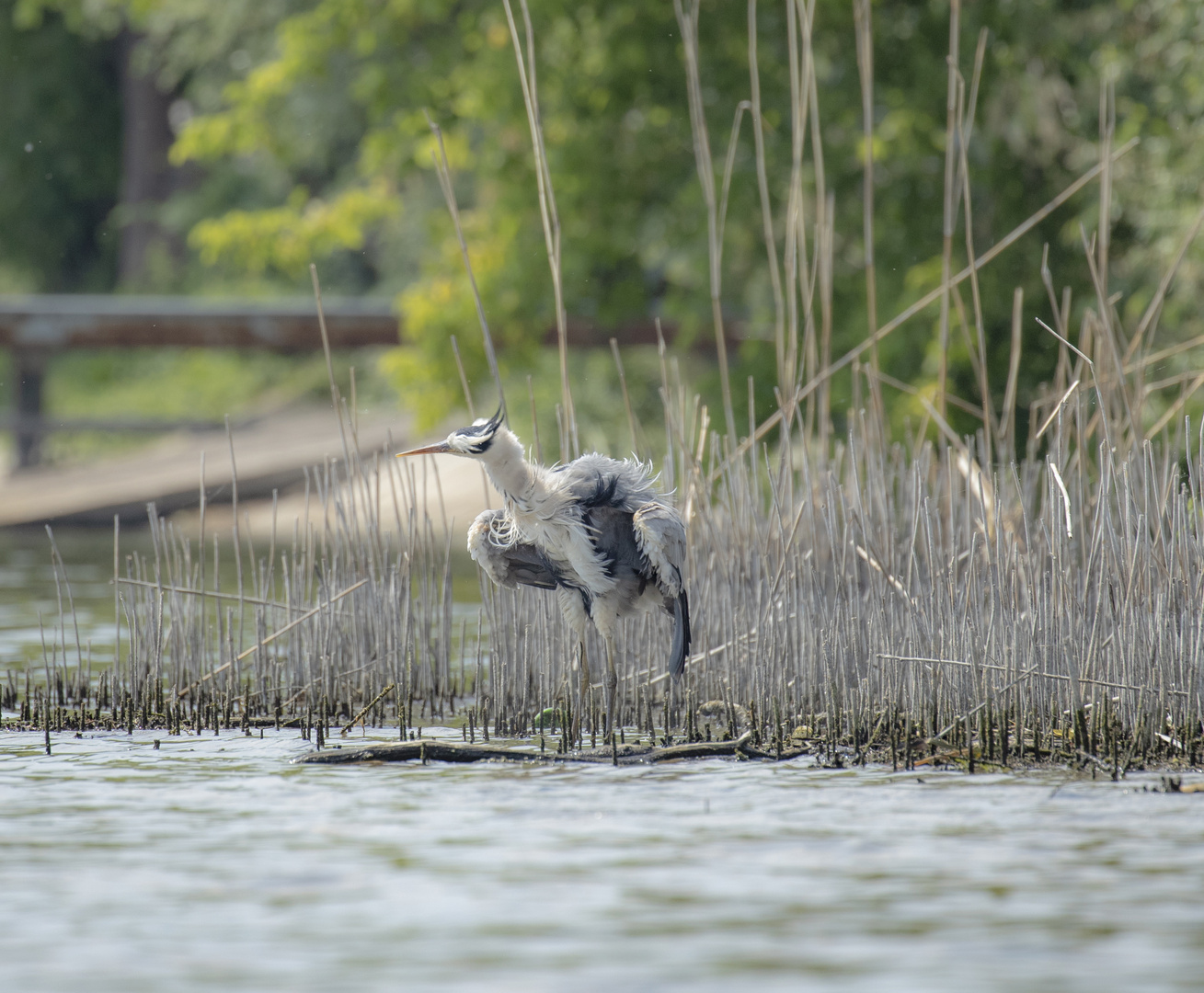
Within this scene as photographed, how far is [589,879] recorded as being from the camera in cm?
467

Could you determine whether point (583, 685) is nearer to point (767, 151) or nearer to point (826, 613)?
point (826, 613)

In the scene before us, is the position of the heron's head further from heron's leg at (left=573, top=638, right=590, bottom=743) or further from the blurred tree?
the blurred tree

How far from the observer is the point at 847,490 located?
22.7 feet

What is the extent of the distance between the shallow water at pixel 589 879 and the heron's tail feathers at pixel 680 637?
522 millimetres

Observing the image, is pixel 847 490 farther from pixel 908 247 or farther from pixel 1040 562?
pixel 908 247

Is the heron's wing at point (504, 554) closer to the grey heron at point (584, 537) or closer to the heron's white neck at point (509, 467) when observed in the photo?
the grey heron at point (584, 537)

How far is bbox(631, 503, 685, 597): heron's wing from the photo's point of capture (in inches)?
251

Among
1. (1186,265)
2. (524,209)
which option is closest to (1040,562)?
(1186,265)

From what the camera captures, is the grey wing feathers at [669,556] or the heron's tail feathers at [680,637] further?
the heron's tail feathers at [680,637]

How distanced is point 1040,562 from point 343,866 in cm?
279

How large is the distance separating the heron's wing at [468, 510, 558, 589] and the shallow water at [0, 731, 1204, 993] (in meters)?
0.89

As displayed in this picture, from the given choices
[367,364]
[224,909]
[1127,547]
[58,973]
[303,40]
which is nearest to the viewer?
[58,973]

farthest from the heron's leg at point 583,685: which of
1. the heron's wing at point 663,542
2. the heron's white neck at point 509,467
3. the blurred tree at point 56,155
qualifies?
the blurred tree at point 56,155

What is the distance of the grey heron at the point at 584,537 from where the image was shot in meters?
6.41
